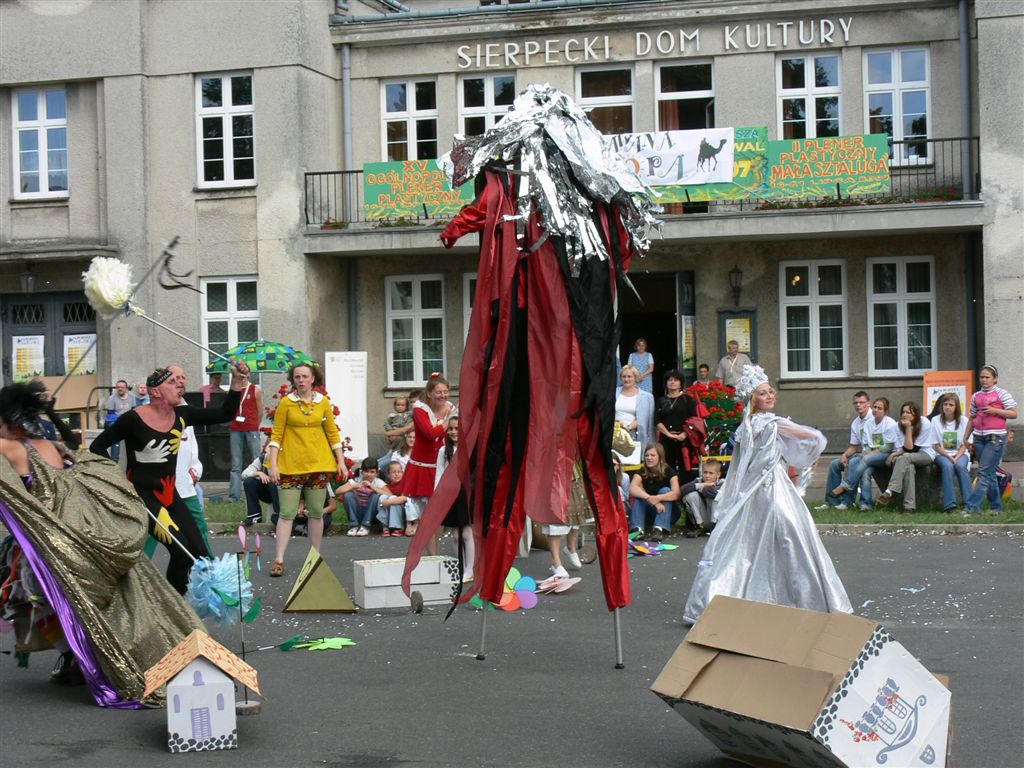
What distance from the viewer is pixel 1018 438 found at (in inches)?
854

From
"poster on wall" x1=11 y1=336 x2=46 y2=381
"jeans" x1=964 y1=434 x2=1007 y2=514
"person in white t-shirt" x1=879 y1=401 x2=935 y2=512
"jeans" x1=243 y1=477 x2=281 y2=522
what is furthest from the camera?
"poster on wall" x1=11 y1=336 x2=46 y2=381

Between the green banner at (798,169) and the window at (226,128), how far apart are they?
7629 mm

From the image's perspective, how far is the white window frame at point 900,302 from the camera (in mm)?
23250

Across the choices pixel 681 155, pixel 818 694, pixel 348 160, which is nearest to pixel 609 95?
pixel 681 155

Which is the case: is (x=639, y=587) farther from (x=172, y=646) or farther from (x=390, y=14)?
(x=390, y=14)

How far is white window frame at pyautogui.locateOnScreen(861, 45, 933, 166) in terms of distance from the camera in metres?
22.9

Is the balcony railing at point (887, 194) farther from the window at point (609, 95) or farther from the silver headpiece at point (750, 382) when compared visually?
the silver headpiece at point (750, 382)

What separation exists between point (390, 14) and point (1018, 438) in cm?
1277

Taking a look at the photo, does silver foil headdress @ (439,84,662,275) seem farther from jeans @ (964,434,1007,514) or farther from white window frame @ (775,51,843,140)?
white window frame @ (775,51,843,140)

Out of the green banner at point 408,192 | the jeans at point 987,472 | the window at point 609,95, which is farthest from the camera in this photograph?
the window at point 609,95

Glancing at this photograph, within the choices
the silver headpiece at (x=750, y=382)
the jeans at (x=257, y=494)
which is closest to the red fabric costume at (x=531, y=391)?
the silver headpiece at (x=750, y=382)

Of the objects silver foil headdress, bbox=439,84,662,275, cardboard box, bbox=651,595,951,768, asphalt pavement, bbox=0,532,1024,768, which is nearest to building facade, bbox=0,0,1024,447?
asphalt pavement, bbox=0,532,1024,768

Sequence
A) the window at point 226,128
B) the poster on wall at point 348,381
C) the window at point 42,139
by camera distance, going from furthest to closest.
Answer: the window at point 42,139
the window at point 226,128
the poster on wall at point 348,381

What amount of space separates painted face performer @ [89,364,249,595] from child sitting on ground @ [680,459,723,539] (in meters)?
6.91
